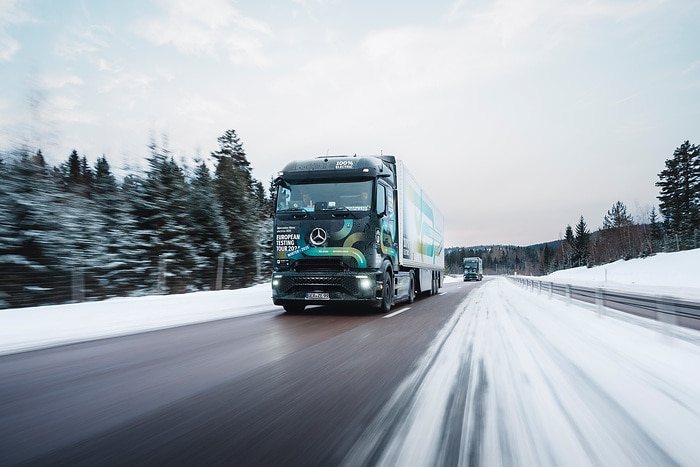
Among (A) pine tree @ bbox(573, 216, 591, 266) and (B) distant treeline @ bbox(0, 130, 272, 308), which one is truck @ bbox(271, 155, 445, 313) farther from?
(A) pine tree @ bbox(573, 216, 591, 266)

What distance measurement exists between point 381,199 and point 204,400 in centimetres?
733

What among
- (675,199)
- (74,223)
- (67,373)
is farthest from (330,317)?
(675,199)

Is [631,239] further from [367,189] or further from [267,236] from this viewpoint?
[367,189]

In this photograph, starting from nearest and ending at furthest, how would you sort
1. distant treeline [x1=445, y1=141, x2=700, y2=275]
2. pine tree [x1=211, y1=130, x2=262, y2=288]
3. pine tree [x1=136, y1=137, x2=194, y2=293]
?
pine tree [x1=136, y1=137, x2=194, y2=293], pine tree [x1=211, y1=130, x2=262, y2=288], distant treeline [x1=445, y1=141, x2=700, y2=275]

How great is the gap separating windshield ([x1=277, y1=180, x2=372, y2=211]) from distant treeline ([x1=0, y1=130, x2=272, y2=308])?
5.20m

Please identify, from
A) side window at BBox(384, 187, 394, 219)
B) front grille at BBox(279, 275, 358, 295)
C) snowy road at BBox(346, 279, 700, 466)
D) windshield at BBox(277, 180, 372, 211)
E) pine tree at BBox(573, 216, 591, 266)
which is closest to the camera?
snowy road at BBox(346, 279, 700, 466)

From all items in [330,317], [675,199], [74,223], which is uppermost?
[675,199]

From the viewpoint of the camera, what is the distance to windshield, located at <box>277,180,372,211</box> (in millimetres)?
9516

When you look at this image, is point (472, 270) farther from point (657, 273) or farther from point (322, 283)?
point (322, 283)

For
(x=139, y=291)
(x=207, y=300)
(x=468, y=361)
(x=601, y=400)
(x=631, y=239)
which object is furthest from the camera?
(x=631, y=239)

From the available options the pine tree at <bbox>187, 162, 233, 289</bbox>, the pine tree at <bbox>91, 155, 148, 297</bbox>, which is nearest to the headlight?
the pine tree at <bbox>91, 155, 148, 297</bbox>

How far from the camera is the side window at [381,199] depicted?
9688 mm

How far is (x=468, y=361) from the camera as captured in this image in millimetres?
4551

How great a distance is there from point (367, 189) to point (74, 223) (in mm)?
8608
